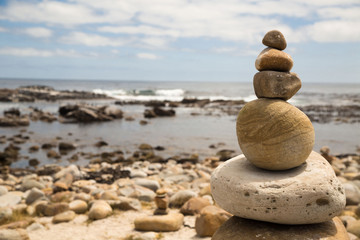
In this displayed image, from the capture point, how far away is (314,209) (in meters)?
4.14

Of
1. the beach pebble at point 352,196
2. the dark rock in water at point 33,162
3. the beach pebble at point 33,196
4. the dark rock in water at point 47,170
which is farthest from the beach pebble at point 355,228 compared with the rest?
the dark rock in water at point 33,162

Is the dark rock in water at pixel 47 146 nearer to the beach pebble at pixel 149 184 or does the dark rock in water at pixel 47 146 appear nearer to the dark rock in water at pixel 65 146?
the dark rock in water at pixel 65 146

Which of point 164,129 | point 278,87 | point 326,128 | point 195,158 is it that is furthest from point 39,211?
point 326,128

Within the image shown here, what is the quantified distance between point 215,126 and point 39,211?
1885 centimetres

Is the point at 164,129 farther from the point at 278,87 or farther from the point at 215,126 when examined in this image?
the point at 278,87

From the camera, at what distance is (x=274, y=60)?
4543 millimetres

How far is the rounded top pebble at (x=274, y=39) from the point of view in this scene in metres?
4.66

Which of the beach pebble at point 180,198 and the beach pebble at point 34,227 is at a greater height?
the beach pebble at point 180,198

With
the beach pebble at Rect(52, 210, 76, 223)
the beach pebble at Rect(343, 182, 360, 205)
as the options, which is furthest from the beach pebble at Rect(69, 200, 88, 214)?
the beach pebble at Rect(343, 182, 360, 205)

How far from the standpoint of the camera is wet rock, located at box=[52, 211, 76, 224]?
300 inches

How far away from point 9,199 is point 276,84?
7.88 metres

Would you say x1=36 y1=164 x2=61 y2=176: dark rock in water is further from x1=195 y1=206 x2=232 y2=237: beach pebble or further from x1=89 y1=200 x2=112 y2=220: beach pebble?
x1=195 y1=206 x2=232 y2=237: beach pebble

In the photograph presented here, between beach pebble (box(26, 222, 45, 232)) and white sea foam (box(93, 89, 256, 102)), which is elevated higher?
→ white sea foam (box(93, 89, 256, 102))

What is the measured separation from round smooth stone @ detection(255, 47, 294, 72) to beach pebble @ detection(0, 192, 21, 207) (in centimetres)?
743
